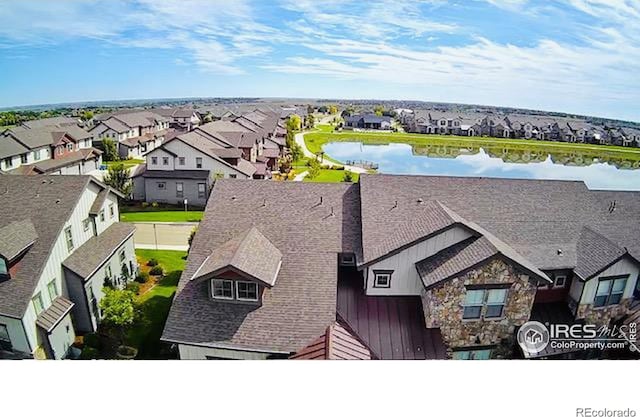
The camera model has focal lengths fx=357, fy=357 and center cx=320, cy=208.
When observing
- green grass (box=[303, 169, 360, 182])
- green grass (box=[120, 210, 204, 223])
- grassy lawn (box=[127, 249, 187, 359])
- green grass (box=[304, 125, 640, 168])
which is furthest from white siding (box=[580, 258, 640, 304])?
green grass (box=[120, 210, 204, 223])

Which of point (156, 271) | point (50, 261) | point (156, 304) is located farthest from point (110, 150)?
point (50, 261)

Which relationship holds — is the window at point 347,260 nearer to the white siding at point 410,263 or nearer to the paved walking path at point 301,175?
the white siding at point 410,263

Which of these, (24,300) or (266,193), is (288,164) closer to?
(266,193)

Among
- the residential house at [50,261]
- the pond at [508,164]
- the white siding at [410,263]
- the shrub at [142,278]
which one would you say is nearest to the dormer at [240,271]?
the white siding at [410,263]
